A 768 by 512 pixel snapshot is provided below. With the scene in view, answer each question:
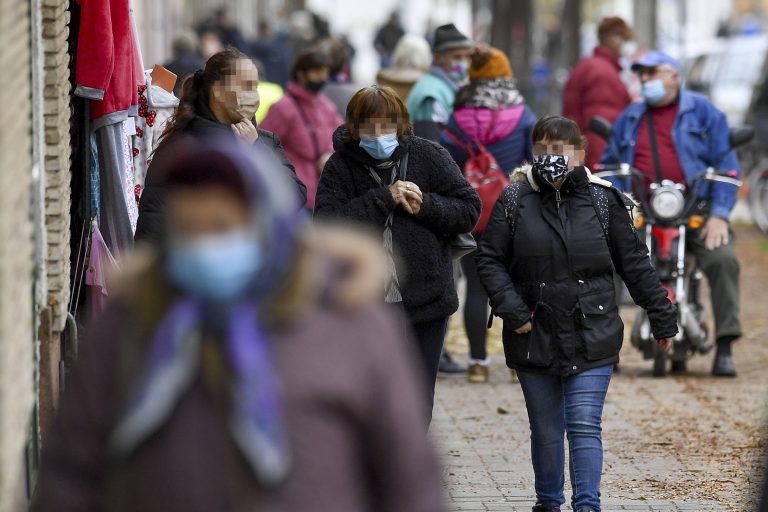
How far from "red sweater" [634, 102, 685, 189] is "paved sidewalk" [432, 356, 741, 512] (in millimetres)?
1349

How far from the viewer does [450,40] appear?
1075 centimetres

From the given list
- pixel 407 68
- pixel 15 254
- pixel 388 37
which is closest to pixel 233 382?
pixel 15 254

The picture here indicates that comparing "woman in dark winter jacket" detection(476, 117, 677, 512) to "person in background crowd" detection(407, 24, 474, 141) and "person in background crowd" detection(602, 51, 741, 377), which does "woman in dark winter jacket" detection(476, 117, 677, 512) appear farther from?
"person in background crowd" detection(407, 24, 474, 141)

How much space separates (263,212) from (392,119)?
3.71 meters

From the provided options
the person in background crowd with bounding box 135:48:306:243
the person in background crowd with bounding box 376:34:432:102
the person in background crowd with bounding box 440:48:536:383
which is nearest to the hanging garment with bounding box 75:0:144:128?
the person in background crowd with bounding box 135:48:306:243

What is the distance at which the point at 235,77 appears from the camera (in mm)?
6551

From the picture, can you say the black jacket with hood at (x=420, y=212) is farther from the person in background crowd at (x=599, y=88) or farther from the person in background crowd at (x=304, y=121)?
the person in background crowd at (x=599, y=88)

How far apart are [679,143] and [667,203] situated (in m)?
0.37

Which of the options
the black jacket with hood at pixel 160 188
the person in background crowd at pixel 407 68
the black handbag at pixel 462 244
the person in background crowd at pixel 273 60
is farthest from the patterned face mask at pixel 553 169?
the person in background crowd at pixel 273 60

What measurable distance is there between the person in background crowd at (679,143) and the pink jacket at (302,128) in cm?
189

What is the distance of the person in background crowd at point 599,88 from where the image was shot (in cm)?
1305

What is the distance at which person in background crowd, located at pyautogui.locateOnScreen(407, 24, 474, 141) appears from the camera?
10305 mm

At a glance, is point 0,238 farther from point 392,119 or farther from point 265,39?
point 265,39

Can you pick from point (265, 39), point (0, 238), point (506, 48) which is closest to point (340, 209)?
point (0, 238)
